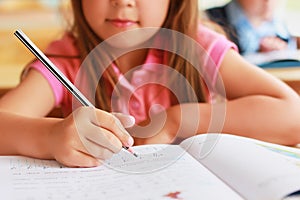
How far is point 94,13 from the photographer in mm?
811

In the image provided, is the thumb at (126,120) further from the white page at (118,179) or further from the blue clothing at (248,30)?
the blue clothing at (248,30)

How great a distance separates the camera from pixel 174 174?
518mm

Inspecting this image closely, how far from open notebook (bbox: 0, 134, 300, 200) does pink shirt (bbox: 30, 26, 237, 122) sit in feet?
0.83

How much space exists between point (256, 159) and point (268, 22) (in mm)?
775

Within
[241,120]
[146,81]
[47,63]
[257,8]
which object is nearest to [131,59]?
[146,81]

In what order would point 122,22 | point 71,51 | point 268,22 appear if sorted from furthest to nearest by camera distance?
point 268,22, point 71,51, point 122,22

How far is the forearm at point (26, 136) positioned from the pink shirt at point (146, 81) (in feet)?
0.64

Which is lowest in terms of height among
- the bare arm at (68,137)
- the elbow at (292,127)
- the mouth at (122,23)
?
the elbow at (292,127)

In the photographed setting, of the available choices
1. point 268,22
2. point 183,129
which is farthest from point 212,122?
point 268,22

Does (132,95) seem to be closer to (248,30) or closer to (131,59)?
(131,59)

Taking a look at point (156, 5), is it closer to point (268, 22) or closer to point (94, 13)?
point (94, 13)

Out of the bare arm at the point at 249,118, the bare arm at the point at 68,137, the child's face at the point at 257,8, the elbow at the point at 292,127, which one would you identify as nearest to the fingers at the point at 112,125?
the bare arm at the point at 68,137

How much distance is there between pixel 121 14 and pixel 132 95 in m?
0.14

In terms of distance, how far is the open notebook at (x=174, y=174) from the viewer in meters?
0.47
